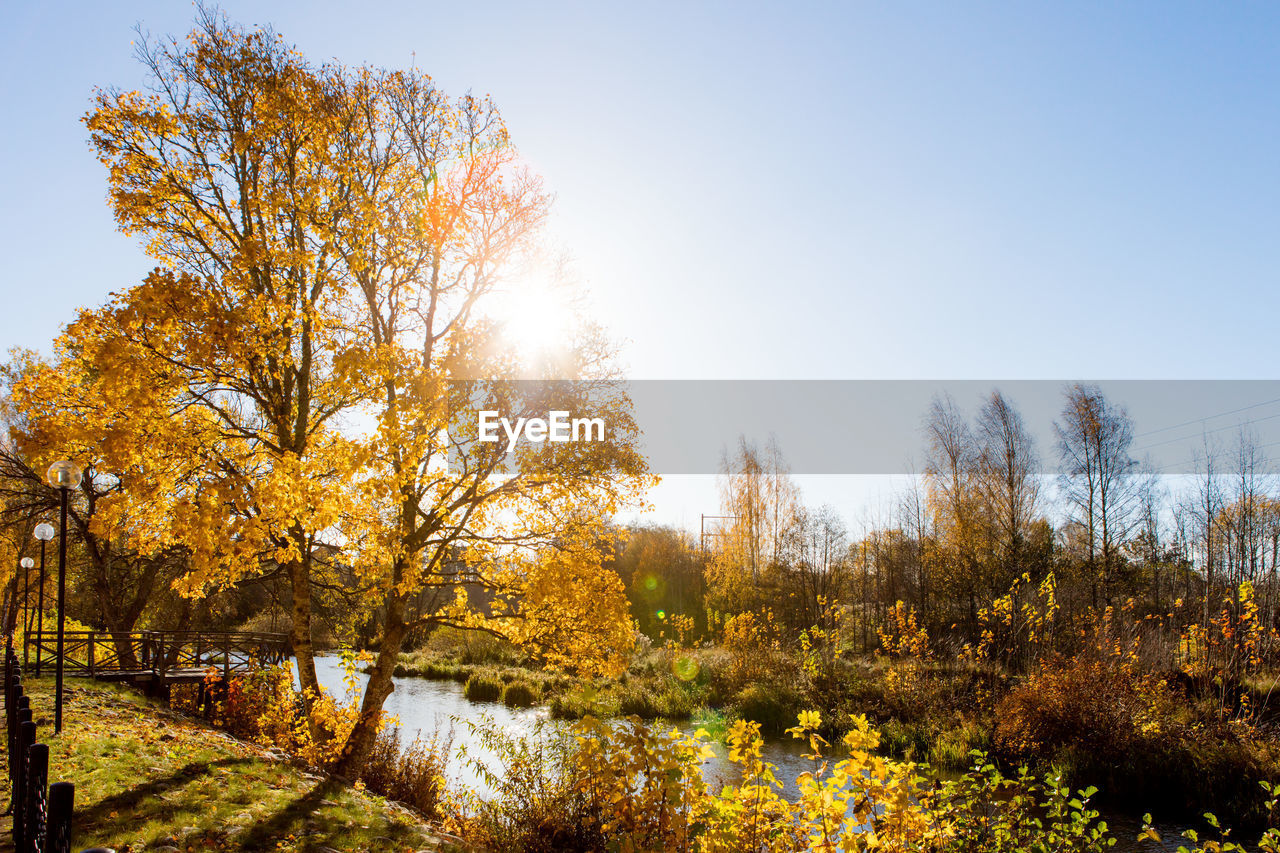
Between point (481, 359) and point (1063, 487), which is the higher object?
point (481, 359)

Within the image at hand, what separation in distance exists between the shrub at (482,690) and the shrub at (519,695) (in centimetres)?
54

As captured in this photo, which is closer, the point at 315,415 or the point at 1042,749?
the point at 315,415

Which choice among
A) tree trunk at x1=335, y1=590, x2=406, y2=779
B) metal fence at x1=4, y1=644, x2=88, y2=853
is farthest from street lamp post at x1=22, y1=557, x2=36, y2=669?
metal fence at x1=4, y1=644, x2=88, y2=853

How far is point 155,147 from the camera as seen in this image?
951 centimetres

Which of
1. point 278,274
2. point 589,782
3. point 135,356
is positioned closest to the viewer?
point 589,782

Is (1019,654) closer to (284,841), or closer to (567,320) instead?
(567,320)

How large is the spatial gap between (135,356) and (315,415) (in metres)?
3.52

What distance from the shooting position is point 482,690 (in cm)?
2266

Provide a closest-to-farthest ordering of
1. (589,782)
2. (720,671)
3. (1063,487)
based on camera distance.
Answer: (589,782) < (720,671) < (1063,487)

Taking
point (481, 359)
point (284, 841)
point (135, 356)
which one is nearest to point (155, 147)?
point (135, 356)

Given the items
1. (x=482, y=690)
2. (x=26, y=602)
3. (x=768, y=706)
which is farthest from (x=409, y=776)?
(x=26, y=602)

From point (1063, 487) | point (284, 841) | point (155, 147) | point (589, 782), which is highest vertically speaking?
point (155, 147)

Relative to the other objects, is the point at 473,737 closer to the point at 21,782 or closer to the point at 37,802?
the point at 21,782

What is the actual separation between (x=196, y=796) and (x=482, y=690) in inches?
659
